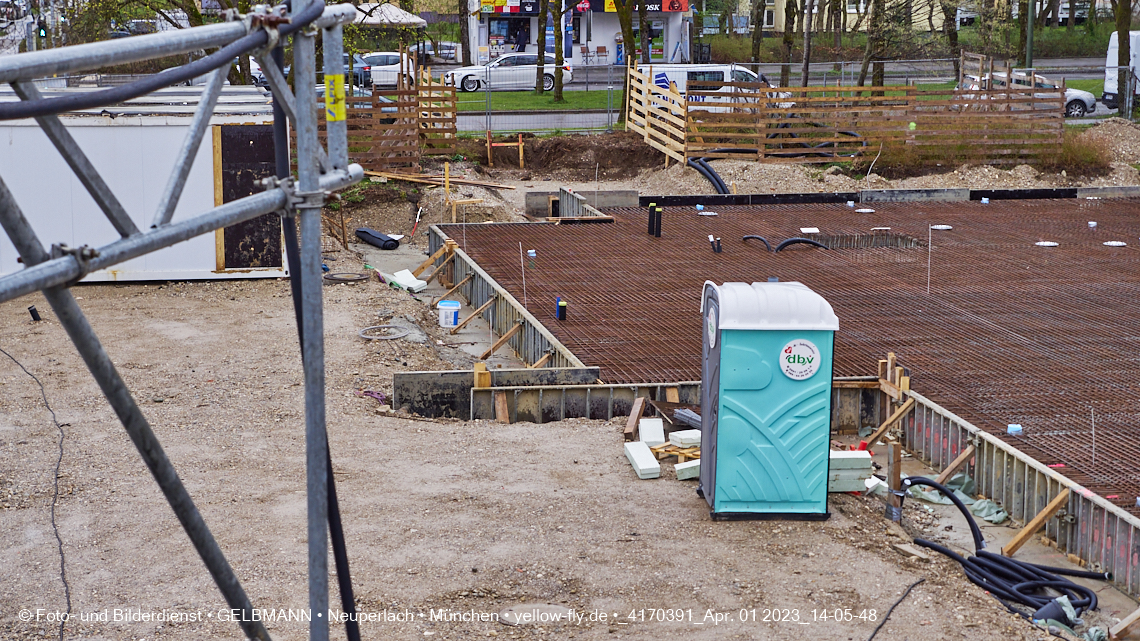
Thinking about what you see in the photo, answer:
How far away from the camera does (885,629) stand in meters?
7.13

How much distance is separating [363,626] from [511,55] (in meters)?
45.7

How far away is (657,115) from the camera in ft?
101

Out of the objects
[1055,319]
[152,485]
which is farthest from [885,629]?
[1055,319]

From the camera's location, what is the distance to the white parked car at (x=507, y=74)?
1822 inches

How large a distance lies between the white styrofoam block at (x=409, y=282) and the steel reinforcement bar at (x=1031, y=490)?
29.9 ft

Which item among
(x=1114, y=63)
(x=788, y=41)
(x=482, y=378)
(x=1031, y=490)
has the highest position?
(x=788, y=41)

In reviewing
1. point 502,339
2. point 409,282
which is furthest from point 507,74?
point 502,339

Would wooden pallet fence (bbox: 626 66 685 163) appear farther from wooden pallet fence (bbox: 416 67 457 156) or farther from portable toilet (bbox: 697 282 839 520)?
portable toilet (bbox: 697 282 839 520)

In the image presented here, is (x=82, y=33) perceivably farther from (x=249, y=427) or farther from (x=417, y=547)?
(x=417, y=547)

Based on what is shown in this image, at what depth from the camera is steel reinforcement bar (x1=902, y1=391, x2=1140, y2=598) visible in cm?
844

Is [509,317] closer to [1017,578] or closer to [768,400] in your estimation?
[768,400]

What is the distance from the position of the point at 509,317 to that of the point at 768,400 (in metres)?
7.39

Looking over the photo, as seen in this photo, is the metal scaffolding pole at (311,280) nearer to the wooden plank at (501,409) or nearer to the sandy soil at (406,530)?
the sandy soil at (406,530)

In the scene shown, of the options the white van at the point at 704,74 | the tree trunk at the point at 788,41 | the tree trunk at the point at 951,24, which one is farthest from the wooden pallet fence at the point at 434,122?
the tree trunk at the point at 951,24
